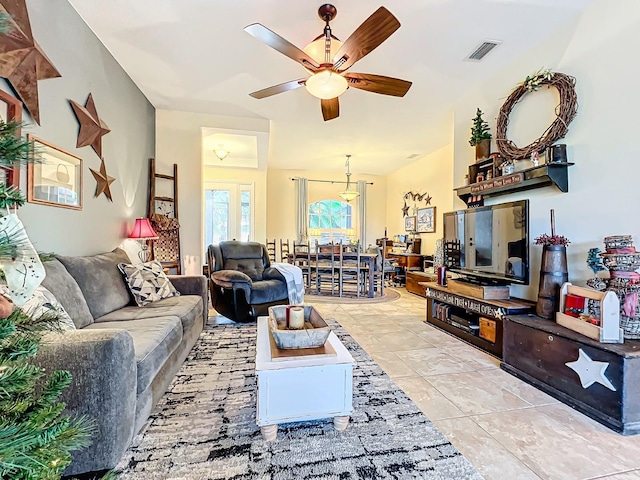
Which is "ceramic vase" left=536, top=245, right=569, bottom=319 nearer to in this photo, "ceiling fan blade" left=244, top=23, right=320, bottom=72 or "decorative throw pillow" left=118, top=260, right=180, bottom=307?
"ceiling fan blade" left=244, top=23, right=320, bottom=72

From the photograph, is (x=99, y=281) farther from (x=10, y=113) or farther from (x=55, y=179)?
(x=10, y=113)

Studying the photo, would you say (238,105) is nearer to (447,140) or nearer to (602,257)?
(447,140)

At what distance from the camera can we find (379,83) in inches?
104

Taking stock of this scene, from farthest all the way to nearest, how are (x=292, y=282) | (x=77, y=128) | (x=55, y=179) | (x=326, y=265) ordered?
(x=326, y=265) → (x=292, y=282) → (x=77, y=128) → (x=55, y=179)

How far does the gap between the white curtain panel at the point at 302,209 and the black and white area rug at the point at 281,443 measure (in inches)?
241

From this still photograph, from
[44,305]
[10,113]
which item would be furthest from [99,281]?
[10,113]

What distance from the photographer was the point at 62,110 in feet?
7.75

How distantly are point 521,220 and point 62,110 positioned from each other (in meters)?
3.73

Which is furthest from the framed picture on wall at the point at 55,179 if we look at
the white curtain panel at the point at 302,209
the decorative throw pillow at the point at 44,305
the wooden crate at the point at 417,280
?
the white curtain panel at the point at 302,209

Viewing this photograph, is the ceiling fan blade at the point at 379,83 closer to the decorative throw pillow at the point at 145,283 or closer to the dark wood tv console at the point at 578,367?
the dark wood tv console at the point at 578,367

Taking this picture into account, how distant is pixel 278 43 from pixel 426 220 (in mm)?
5311

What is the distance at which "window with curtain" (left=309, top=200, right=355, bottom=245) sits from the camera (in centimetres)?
852

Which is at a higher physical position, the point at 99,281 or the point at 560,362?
the point at 99,281

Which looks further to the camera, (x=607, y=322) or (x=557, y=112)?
(x=557, y=112)
